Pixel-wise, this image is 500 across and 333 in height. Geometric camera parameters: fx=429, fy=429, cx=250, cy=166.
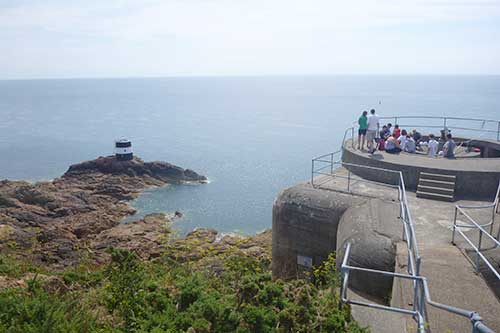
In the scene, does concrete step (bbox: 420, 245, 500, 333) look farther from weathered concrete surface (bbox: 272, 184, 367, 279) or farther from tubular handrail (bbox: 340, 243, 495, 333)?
weathered concrete surface (bbox: 272, 184, 367, 279)

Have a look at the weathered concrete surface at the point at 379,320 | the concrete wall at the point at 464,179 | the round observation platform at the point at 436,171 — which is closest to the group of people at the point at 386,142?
the round observation platform at the point at 436,171

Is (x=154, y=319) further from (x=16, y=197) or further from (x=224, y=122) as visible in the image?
(x=224, y=122)

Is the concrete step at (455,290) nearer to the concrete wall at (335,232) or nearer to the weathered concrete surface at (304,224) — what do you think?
the concrete wall at (335,232)

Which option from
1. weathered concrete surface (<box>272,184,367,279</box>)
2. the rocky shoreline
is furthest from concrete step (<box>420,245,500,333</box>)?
the rocky shoreline

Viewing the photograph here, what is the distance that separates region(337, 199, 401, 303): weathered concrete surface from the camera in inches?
313

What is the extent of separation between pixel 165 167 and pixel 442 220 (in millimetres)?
35505

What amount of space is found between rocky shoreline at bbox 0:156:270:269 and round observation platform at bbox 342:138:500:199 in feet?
33.8

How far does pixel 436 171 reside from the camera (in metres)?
12.3

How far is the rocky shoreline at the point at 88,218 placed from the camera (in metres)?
21.1

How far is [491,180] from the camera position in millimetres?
11953

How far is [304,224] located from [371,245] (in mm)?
3088

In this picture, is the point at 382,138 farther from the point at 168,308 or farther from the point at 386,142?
the point at 168,308

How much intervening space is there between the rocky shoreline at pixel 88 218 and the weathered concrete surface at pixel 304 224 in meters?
9.95

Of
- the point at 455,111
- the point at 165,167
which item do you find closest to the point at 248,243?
the point at 165,167
